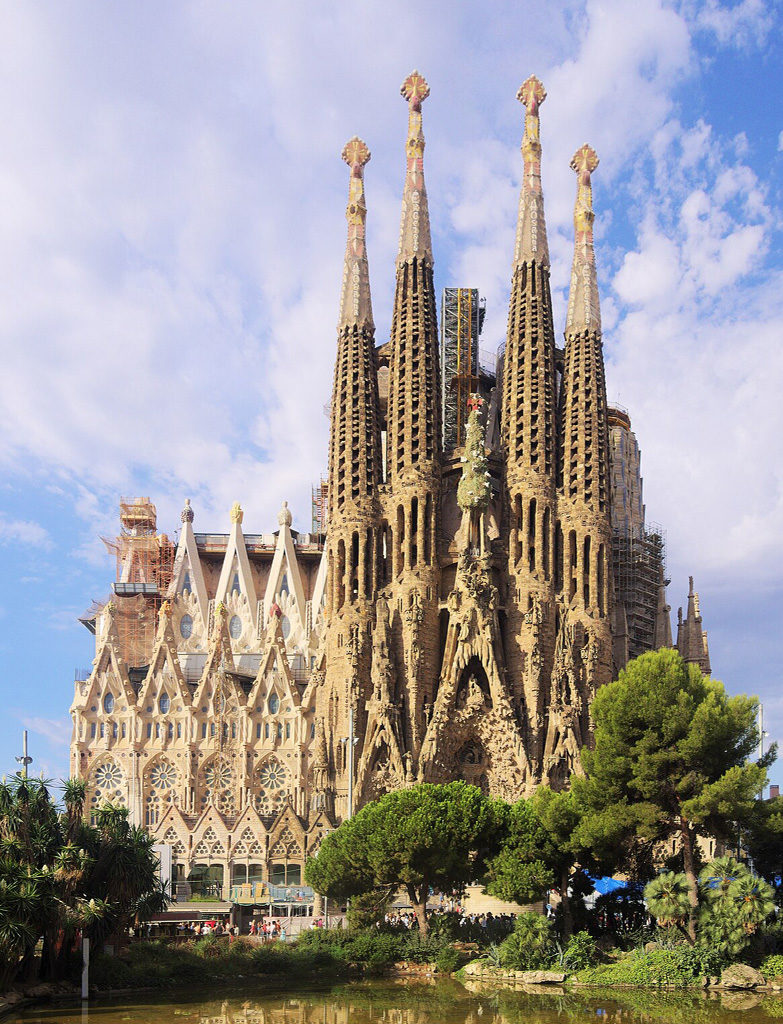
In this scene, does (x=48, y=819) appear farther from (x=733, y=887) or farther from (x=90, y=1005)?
(x=733, y=887)

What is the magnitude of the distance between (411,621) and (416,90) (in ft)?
98.9

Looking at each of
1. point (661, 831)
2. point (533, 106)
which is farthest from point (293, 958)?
point (533, 106)

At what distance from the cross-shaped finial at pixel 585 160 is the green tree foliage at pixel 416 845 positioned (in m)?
39.5

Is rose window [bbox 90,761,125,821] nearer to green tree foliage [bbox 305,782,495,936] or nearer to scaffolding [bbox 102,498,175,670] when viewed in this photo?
scaffolding [bbox 102,498,175,670]

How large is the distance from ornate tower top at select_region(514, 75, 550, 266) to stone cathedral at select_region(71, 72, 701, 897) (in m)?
0.12

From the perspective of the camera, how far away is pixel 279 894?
2028 inches

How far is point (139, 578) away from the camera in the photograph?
74.8m

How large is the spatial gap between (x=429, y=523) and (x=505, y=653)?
24.0 feet

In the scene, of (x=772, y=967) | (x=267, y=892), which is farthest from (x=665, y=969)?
(x=267, y=892)

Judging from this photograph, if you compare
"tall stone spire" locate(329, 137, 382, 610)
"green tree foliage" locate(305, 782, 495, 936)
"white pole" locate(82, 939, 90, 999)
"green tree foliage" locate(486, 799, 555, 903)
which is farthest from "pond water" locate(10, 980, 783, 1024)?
"tall stone spire" locate(329, 137, 382, 610)

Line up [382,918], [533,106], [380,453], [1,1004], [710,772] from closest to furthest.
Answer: [1,1004] → [710,772] → [382,918] → [380,453] → [533,106]

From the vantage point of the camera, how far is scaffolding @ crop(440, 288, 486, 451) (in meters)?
68.2

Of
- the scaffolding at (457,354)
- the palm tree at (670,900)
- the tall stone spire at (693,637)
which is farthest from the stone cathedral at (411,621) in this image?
the palm tree at (670,900)

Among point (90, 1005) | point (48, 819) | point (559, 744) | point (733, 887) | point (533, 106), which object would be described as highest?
point (533, 106)
